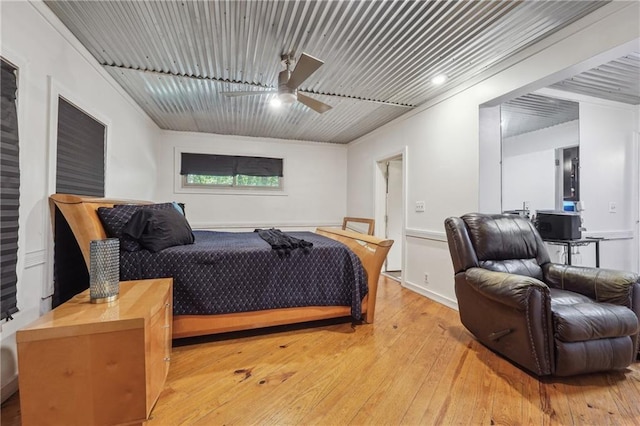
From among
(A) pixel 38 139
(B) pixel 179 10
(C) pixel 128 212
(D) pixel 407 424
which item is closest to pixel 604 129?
(D) pixel 407 424

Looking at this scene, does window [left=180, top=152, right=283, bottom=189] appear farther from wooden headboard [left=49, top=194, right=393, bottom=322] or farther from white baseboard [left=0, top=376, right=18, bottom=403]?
white baseboard [left=0, top=376, right=18, bottom=403]

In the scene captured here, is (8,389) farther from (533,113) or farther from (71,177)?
(533,113)

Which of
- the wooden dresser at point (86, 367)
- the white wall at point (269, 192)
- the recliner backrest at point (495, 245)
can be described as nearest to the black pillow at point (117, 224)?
the wooden dresser at point (86, 367)

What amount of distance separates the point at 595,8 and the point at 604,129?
2.25 metres

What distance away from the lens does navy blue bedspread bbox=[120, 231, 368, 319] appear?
6.73 ft

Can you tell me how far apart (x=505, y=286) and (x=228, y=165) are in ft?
15.1

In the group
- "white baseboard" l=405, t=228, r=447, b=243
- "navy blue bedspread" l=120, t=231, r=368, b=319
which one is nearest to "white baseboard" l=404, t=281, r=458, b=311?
"white baseboard" l=405, t=228, r=447, b=243

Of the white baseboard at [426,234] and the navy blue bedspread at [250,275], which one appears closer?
the navy blue bedspread at [250,275]

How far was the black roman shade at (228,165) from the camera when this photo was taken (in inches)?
193

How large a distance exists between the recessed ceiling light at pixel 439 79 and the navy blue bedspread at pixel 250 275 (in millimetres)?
2073

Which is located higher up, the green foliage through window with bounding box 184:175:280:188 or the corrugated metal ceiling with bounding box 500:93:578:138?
the corrugated metal ceiling with bounding box 500:93:578:138

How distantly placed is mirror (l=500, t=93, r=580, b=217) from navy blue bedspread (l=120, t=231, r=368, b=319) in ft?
8.21

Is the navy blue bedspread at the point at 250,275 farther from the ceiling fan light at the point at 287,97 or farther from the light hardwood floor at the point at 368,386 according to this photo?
the ceiling fan light at the point at 287,97

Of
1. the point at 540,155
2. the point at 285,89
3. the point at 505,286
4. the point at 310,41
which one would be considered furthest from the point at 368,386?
the point at 540,155
